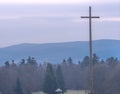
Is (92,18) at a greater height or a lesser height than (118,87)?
greater

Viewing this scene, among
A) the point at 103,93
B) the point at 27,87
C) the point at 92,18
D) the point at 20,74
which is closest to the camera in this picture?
the point at 92,18

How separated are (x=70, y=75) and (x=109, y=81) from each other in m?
26.1

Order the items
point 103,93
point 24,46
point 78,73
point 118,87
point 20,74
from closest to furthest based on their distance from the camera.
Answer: point 118,87, point 103,93, point 20,74, point 78,73, point 24,46

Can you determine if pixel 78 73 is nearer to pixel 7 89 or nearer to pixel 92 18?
pixel 7 89

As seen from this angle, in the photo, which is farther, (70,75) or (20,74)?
(70,75)

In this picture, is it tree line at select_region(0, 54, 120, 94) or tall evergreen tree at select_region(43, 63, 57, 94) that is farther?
tall evergreen tree at select_region(43, 63, 57, 94)

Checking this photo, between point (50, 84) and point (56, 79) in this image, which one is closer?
point (50, 84)

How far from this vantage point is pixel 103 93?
64.9 m

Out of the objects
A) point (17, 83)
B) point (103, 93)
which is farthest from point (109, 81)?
point (17, 83)

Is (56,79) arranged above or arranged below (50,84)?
above

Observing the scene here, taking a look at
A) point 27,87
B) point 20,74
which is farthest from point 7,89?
point 20,74

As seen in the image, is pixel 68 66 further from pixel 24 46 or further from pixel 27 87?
pixel 24 46

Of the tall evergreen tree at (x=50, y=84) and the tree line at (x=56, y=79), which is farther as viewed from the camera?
the tall evergreen tree at (x=50, y=84)

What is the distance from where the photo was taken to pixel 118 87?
2393 inches
